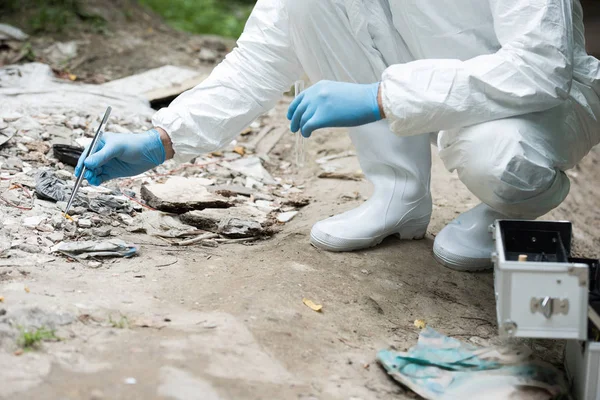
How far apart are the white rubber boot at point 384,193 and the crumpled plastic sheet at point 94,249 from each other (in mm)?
595

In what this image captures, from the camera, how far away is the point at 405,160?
7.93ft

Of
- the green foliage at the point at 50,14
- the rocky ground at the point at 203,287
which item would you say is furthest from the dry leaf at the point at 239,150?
the green foliage at the point at 50,14

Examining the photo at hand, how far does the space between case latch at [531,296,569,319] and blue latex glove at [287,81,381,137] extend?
654mm

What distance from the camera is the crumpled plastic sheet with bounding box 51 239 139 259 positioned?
214cm

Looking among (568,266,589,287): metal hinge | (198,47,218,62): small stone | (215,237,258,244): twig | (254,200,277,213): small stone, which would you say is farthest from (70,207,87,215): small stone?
(198,47,218,62): small stone

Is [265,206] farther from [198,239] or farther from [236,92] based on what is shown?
[236,92]

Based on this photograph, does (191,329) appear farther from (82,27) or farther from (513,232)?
(82,27)

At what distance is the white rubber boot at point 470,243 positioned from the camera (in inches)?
93.0

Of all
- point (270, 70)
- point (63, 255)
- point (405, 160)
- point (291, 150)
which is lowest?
point (291, 150)

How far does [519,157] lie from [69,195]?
1.46m

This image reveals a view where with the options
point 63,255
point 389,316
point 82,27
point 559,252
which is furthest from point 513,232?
point 82,27

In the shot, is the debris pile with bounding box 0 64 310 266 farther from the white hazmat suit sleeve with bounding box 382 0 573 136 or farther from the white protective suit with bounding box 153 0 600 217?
the white hazmat suit sleeve with bounding box 382 0 573 136

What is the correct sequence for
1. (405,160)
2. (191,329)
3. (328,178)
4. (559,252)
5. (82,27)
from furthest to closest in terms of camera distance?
(82,27)
(328,178)
(405,160)
(559,252)
(191,329)

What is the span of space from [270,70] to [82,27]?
263 cm
